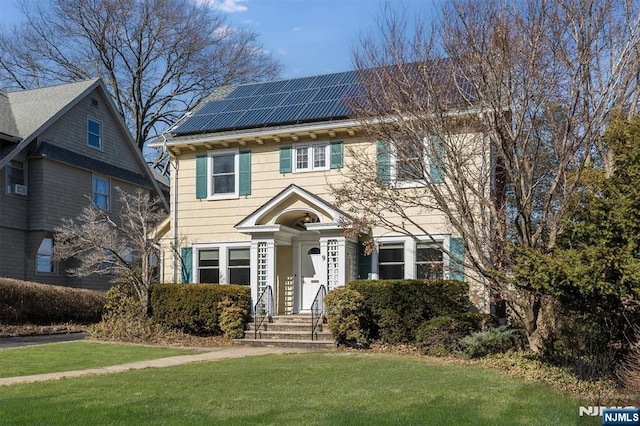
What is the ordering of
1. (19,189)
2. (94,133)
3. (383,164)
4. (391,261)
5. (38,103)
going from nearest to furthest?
(383,164), (391,261), (19,189), (38,103), (94,133)

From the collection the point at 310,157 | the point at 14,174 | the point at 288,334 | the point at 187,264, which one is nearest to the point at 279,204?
the point at 310,157

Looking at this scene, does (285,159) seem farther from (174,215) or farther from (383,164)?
(174,215)

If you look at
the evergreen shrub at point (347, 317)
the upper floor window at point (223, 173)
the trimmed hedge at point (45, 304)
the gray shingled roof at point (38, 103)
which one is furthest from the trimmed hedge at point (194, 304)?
the gray shingled roof at point (38, 103)

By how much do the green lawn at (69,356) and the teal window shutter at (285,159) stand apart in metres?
5.98

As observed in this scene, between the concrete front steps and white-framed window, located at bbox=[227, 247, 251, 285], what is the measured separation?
1.94 m

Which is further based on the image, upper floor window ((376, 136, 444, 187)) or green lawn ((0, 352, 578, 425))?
upper floor window ((376, 136, 444, 187))

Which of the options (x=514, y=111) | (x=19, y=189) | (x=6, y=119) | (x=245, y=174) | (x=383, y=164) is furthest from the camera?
(x=6, y=119)

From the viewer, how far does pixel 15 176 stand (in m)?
24.6

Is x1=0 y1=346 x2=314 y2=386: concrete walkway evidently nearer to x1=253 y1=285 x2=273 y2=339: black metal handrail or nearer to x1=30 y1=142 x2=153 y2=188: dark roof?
x1=253 y1=285 x2=273 y2=339: black metal handrail

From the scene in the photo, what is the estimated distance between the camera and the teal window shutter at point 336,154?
17.9m

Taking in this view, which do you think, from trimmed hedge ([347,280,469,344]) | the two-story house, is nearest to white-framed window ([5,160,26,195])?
the two-story house

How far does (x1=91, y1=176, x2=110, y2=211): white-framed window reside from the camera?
1104 inches

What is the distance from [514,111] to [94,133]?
2160 cm

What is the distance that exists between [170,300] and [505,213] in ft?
30.6
